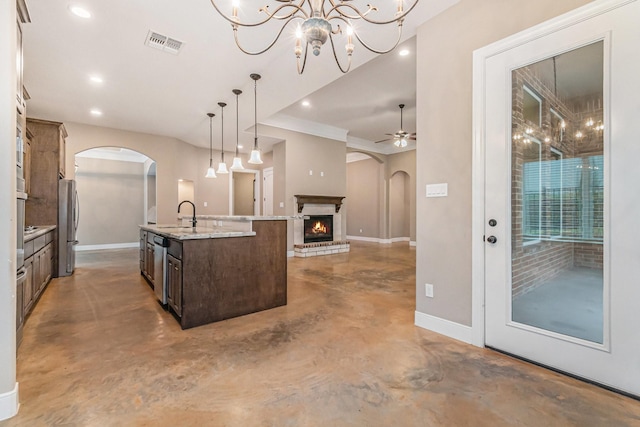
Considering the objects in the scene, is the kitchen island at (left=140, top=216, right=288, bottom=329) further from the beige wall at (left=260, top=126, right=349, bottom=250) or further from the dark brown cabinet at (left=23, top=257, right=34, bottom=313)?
the beige wall at (left=260, top=126, right=349, bottom=250)

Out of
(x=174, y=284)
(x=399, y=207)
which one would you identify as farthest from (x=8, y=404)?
(x=399, y=207)

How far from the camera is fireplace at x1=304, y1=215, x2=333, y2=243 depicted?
7.23m

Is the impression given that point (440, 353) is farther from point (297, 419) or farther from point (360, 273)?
point (360, 273)

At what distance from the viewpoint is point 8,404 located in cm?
154

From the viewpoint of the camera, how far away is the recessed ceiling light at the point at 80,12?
2.67m

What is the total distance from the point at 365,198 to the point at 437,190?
7.65 meters

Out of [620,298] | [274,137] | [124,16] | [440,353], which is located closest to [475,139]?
[620,298]

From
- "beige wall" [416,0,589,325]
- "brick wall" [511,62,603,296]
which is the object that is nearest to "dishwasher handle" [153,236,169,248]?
"beige wall" [416,0,589,325]

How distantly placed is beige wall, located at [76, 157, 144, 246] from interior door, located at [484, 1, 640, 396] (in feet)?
31.2

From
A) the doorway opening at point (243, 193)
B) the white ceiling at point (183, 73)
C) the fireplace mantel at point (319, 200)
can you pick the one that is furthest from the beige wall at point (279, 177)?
the doorway opening at point (243, 193)

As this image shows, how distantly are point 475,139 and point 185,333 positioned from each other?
301cm

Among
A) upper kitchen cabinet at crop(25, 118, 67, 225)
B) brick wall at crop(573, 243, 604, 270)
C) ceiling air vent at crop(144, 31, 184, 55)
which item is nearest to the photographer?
brick wall at crop(573, 243, 604, 270)

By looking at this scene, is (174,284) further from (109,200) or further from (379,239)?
(379,239)

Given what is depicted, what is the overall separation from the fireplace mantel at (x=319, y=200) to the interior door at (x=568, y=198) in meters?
4.88
